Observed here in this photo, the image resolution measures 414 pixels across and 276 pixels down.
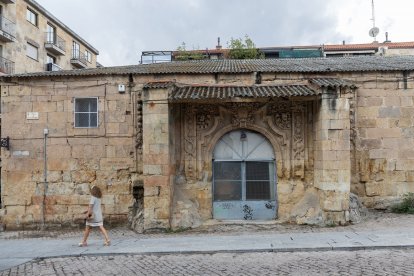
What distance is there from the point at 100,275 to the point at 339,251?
467cm

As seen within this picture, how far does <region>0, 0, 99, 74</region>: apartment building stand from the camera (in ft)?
83.6

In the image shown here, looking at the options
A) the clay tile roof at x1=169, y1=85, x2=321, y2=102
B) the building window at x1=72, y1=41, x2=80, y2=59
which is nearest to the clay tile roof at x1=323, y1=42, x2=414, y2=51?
the building window at x1=72, y1=41, x2=80, y2=59

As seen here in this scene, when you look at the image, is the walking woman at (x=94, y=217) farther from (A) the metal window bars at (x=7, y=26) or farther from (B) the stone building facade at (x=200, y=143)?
(A) the metal window bars at (x=7, y=26)

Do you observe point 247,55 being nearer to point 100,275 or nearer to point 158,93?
point 158,93

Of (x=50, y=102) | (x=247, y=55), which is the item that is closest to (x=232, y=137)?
(x=50, y=102)

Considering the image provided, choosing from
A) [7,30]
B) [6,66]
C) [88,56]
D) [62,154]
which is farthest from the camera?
[88,56]

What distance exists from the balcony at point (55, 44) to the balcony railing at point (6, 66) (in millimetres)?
5474

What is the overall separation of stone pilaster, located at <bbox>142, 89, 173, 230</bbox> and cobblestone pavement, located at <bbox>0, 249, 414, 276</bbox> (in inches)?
101

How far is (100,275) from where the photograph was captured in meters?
6.73

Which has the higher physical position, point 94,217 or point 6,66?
point 6,66

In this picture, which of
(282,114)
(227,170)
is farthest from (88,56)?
(282,114)

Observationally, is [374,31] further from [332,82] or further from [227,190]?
[227,190]

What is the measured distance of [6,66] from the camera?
985 inches

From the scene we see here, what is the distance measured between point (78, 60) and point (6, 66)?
10084mm
